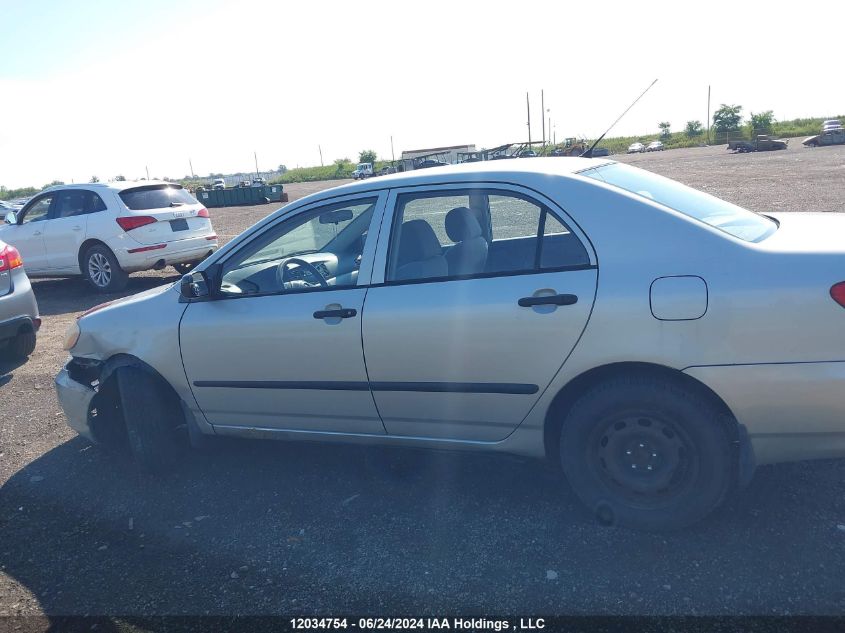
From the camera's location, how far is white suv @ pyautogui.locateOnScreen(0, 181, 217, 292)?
10.3 m

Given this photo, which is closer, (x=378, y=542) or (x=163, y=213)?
(x=378, y=542)

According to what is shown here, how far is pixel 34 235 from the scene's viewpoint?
11.0 m

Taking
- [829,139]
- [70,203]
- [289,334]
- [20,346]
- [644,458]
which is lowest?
[829,139]

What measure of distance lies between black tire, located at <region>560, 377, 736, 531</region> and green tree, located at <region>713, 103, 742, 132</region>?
71.6 m

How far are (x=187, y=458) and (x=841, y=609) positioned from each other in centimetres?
366

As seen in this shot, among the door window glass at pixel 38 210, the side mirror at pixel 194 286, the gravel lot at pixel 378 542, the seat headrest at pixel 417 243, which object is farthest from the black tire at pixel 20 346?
the seat headrest at pixel 417 243

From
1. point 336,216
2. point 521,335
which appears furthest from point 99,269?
point 521,335

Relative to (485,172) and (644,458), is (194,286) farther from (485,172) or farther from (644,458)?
(644,458)

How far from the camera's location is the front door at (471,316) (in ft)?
10.5

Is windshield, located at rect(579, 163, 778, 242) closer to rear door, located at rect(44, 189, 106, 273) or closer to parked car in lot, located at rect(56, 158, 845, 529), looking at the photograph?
parked car in lot, located at rect(56, 158, 845, 529)

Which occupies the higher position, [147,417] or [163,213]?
[163,213]

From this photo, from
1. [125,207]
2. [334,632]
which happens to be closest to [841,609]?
[334,632]

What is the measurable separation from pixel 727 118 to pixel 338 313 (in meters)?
73.3

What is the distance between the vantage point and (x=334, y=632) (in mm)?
2787
